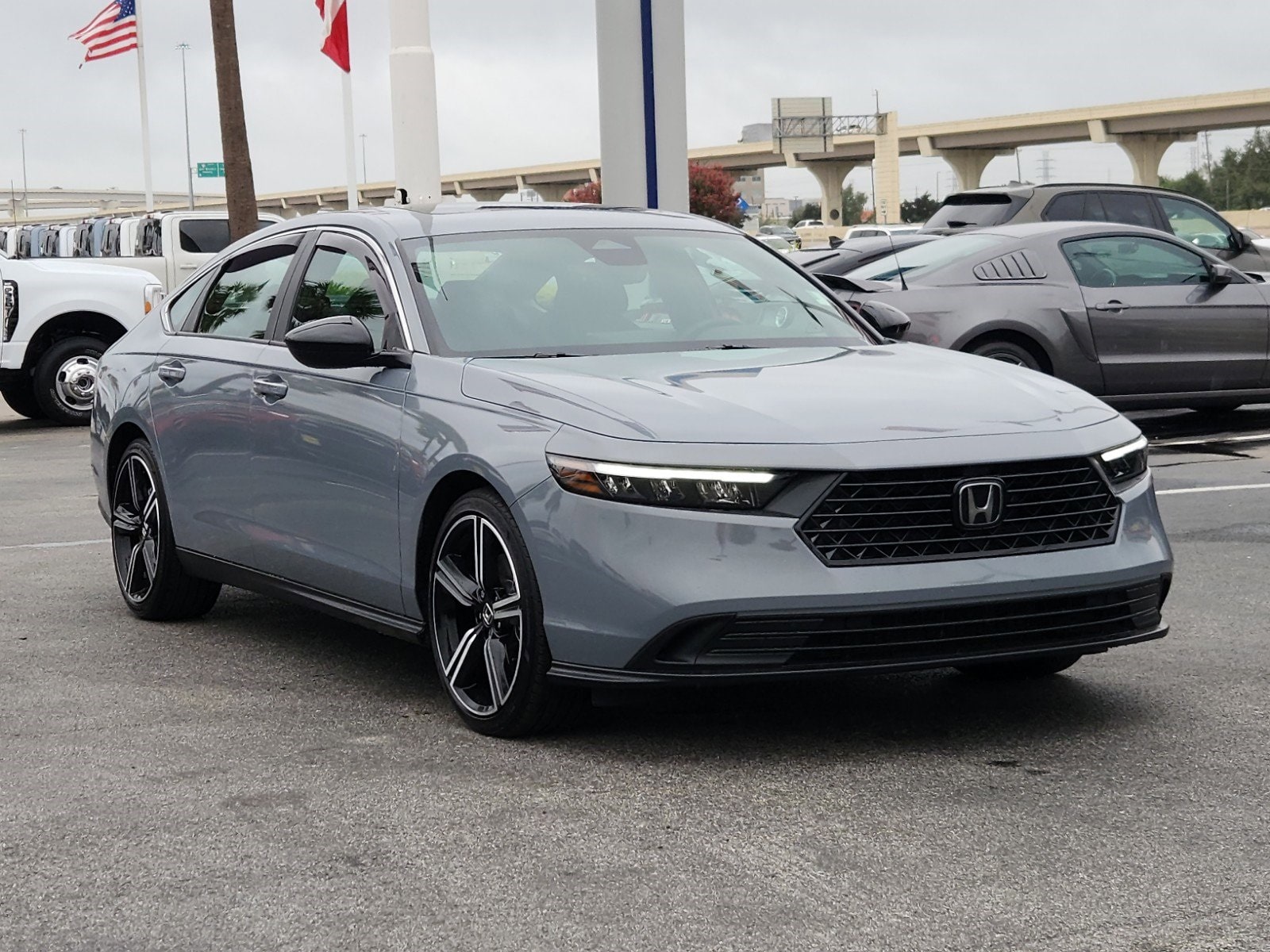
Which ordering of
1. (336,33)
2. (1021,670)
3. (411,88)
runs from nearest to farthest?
(1021,670) → (411,88) → (336,33)

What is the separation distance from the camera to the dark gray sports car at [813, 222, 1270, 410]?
13.1 meters

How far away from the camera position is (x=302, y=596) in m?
6.45

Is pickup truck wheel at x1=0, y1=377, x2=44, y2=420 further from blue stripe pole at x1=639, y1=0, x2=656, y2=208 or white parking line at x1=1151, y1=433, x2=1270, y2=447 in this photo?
white parking line at x1=1151, y1=433, x2=1270, y2=447

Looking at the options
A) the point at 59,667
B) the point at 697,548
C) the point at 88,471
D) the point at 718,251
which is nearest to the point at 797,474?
the point at 697,548

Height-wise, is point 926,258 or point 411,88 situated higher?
point 411,88

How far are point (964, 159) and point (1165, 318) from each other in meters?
94.8

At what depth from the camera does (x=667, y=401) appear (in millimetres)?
5168

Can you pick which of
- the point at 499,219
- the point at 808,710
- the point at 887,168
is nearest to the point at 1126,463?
the point at 808,710

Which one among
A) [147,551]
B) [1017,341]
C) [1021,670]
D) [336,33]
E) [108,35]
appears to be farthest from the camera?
[108,35]

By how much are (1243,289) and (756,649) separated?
10037 mm

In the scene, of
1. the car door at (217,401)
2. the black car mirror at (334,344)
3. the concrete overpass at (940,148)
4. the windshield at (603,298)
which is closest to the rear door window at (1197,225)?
the windshield at (603,298)

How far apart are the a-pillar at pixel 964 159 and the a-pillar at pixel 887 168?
2.62m

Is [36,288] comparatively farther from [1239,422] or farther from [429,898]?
[429,898]

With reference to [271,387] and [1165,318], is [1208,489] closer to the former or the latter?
[1165,318]
